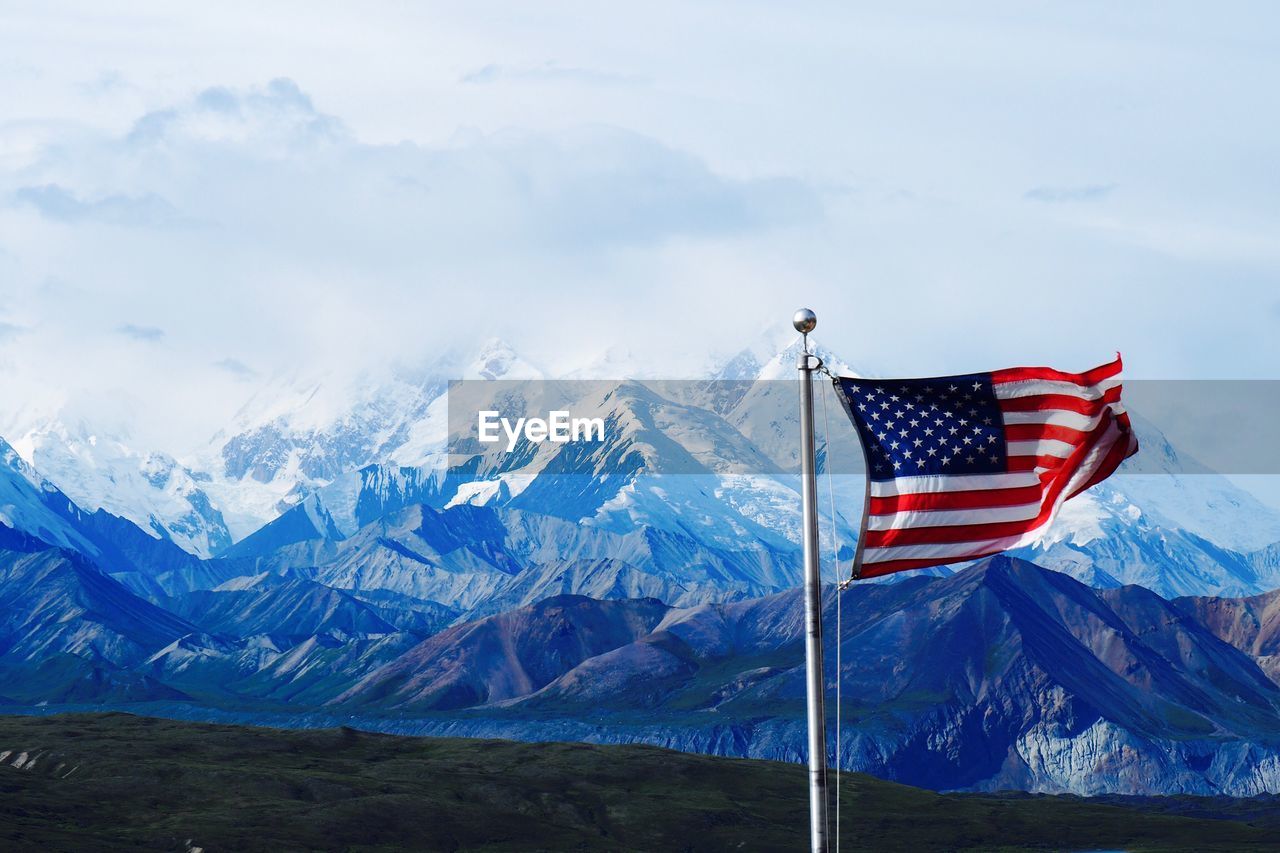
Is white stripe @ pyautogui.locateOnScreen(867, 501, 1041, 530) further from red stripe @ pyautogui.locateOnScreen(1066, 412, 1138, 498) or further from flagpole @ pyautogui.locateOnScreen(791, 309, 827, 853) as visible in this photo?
flagpole @ pyautogui.locateOnScreen(791, 309, 827, 853)

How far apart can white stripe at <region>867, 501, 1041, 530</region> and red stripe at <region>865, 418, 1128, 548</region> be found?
0.09 m

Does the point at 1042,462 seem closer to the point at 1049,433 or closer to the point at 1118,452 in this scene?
the point at 1049,433

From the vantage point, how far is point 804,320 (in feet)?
120

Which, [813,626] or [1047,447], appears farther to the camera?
[1047,447]

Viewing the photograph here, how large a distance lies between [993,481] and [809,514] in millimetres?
6076

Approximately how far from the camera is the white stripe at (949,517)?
38.8 metres

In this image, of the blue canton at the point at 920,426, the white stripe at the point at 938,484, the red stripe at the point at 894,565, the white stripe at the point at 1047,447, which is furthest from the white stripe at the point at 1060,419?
the red stripe at the point at 894,565

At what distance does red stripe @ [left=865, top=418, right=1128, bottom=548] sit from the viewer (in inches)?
1524

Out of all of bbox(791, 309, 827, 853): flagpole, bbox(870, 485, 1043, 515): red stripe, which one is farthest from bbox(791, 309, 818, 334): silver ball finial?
bbox(870, 485, 1043, 515): red stripe

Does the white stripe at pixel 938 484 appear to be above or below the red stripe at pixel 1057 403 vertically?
below

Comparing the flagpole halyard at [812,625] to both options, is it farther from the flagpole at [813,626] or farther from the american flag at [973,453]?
the american flag at [973,453]

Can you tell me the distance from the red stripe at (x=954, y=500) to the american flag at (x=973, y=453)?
0.07ft

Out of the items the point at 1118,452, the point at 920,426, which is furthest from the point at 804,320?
the point at 1118,452

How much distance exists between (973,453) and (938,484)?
3.64 ft
